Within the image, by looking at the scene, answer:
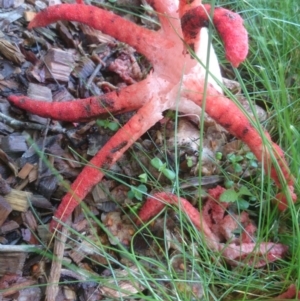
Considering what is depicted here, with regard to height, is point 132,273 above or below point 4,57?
below

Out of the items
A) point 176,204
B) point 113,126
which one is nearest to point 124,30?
point 113,126

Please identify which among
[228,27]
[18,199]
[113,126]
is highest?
[228,27]

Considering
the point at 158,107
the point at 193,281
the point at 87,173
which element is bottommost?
the point at 193,281

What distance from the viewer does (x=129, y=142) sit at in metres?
1.58

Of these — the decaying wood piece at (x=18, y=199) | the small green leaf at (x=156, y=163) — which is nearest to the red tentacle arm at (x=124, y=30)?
the small green leaf at (x=156, y=163)

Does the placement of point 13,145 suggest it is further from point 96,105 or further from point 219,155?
point 219,155

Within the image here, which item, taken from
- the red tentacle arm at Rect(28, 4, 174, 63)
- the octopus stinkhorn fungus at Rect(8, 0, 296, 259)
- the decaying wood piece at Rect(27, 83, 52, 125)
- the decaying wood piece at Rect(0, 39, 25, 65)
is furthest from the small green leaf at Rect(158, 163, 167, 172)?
the decaying wood piece at Rect(0, 39, 25, 65)

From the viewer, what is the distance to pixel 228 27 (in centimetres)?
128

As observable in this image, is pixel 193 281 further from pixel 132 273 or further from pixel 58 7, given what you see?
pixel 58 7

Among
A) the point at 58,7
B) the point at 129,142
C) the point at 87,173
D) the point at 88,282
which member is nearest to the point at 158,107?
the point at 129,142

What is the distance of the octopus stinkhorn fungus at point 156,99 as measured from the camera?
152cm

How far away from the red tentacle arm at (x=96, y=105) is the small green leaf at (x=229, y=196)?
386 mm

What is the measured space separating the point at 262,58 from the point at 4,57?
3.35ft

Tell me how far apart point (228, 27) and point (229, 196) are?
56 cm
